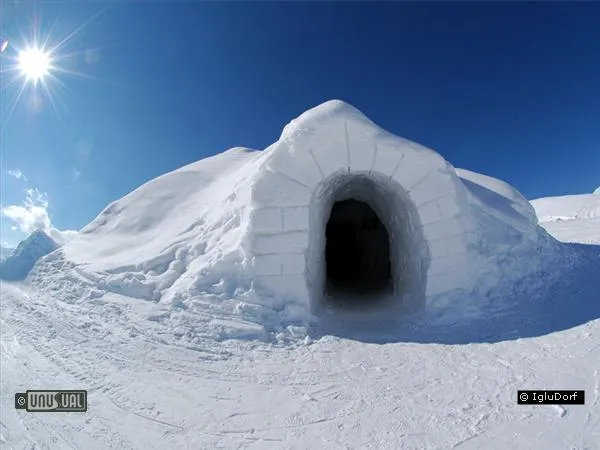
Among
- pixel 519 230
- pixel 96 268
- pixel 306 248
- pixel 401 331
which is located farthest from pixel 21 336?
pixel 519 230

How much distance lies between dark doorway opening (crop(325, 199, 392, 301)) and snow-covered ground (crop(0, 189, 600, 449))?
401 cm

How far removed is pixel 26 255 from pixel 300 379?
8.43 m

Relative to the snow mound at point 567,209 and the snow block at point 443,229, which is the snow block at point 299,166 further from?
the snow mound at point 567,209

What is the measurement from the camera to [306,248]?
507cm

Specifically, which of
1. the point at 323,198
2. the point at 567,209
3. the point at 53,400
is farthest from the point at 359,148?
the point at 567,209

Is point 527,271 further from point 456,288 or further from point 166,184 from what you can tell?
point 166,184

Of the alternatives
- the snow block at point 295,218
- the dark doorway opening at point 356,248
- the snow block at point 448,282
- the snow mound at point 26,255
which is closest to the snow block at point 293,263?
the snow block at point 295,218

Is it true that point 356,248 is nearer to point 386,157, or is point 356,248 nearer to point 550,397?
point 386,157

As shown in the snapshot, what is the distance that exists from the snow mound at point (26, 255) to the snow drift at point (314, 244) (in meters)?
1.06

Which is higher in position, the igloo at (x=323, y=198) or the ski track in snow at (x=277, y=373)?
the igloo at (x=323, y=198)

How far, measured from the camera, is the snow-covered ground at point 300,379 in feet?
8.28

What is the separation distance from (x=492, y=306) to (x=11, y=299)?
8304mm

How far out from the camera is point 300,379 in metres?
3.35

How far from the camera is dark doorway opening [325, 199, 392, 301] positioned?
366 inches
